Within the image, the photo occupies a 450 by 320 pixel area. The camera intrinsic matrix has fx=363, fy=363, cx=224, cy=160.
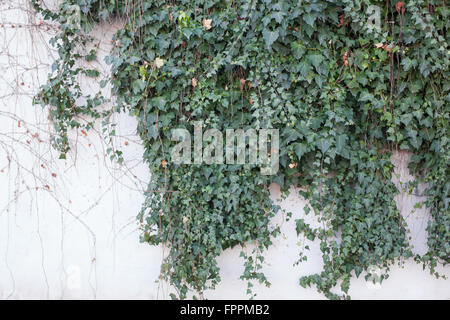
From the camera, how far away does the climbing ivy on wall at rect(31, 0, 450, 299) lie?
229 cm

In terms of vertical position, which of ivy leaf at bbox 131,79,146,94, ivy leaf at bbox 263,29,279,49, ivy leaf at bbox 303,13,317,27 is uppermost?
ivy leaf at bbox 303,13,317,27

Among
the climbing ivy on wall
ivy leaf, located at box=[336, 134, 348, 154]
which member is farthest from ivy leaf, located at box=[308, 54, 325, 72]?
ivy leaf, located at box=[336, 134, 348, 154]

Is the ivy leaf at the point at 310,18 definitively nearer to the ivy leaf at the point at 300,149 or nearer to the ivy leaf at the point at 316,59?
the ivy leaf at the point at 316,59

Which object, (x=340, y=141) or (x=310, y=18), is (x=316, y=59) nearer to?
(x=310, y=18)

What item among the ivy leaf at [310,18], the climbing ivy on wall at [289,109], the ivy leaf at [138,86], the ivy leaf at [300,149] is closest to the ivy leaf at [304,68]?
the climbing ivy on wall at [289,109]

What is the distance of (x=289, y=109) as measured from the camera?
2.32m

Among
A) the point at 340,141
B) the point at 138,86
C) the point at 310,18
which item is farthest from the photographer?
the point at 138,86

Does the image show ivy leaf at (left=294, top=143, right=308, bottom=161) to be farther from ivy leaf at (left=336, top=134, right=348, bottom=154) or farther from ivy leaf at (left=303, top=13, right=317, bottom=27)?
ivy leaf at (left=303, top=13, right=317, bottom=27)

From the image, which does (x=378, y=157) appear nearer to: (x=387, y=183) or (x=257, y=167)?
(x=387, y=183)

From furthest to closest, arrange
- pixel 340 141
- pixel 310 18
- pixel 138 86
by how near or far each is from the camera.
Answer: pixel 138 86 → pixel 340 141 → pixel 310 18

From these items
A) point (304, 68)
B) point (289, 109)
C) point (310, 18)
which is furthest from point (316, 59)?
point (289, 109)

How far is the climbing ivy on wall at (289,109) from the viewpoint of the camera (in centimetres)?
229

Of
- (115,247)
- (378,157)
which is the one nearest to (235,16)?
(378,157)

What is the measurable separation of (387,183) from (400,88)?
24.4 inches
